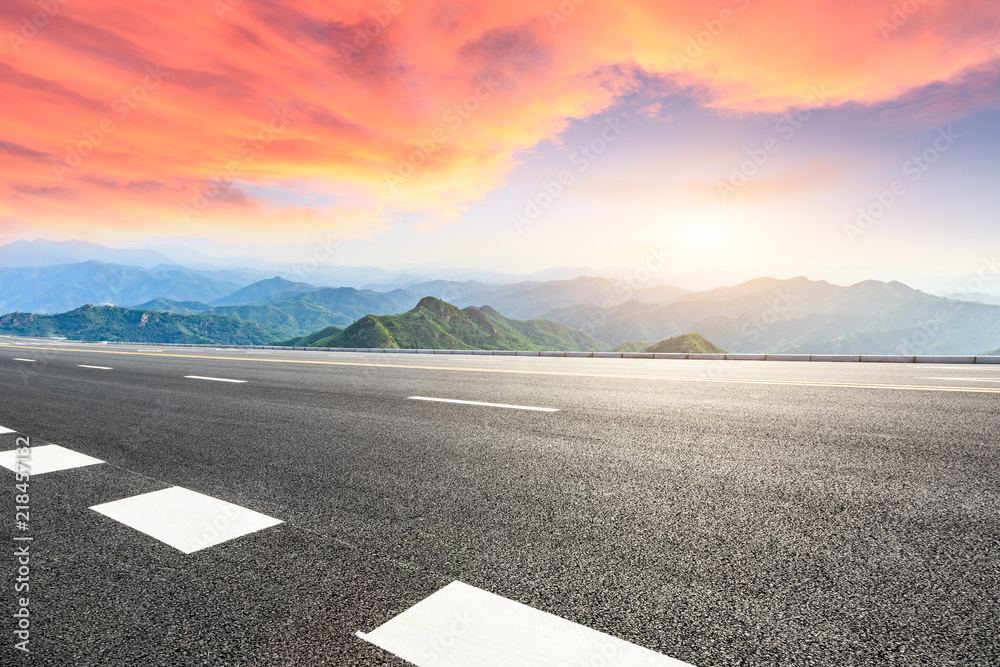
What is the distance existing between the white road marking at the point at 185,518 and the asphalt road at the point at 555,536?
0.09 m

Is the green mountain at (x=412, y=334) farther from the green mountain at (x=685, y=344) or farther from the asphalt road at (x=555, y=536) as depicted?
the asphalt road at (x=555, y=536)

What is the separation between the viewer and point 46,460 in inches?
166

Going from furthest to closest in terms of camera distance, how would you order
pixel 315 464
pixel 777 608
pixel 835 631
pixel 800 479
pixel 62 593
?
pixel 315 464 → pixel 800 479 → pixel 62 593 → pixel 777 608 → pixel 835 631

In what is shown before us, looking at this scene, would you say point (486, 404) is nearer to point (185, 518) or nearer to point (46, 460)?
point (185, 518)

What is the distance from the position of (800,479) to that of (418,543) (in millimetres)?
2479

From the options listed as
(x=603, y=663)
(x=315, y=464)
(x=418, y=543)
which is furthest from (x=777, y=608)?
(x=315, y=464)

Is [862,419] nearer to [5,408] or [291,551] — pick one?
[291,551]

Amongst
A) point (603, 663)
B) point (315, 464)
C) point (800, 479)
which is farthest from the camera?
point (315, 464)

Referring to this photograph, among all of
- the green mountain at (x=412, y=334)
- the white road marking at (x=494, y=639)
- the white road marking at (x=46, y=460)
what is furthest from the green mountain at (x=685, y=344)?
the white road marking at (x=494, y=639)

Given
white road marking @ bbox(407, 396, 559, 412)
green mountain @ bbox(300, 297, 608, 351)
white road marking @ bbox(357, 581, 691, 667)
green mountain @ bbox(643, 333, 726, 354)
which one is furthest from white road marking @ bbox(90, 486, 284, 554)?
green mountain @ bbox(300, 297, 608, 351)

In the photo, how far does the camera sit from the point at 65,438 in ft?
16.8

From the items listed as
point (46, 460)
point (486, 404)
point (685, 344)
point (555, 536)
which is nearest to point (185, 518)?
point (555, 536)

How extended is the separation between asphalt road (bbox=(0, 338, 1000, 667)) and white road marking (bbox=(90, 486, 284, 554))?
9cm

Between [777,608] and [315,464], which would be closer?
[777,608]
